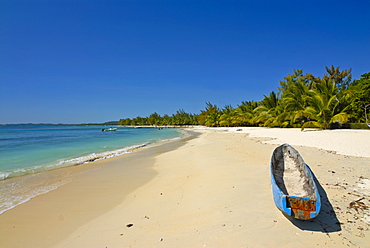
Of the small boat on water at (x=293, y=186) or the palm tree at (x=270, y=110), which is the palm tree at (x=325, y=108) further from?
the small boat on water at (x=293, y=186)

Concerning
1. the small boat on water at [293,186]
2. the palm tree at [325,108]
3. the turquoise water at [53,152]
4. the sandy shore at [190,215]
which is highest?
the palm tree at [325,108]

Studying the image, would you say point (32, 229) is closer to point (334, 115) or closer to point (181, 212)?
point (181, 212)

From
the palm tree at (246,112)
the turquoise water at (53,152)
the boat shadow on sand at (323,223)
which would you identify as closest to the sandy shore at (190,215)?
the boat shadow on sand at (323,223)

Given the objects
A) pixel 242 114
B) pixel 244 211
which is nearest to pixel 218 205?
pixel 244 211

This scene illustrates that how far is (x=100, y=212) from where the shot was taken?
154 inches

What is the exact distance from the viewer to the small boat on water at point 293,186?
106 inches

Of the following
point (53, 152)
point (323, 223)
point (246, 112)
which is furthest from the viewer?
point (246, 112)

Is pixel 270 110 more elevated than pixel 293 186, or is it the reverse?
pixel 270 110

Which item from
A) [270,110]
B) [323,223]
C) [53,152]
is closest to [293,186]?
[323,223]

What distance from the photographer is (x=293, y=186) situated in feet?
13.1

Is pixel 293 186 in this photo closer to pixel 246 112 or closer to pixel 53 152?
pixel 53 152

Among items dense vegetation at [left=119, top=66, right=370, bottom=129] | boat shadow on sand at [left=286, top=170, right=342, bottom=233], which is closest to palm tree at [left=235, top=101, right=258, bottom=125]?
dense vegetation at [left=119, top=66, right=370, bottom=129]

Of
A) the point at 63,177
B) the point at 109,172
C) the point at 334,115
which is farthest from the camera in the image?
the point at 334,115

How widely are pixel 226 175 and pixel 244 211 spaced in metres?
2.25
